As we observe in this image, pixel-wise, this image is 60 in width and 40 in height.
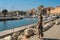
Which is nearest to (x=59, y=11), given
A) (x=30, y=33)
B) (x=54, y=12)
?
(x=54, y=12)

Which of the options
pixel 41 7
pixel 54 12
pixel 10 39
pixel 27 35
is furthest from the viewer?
pixel 54 12

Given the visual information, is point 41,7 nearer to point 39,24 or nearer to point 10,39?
point 39,24

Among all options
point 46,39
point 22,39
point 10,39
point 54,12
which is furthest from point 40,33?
point 54,12

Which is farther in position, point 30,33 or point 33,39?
point 30,33

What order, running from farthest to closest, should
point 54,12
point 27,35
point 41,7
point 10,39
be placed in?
point 54,12
point 27,35
point 41,7
point 10,39

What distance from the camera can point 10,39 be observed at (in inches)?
333

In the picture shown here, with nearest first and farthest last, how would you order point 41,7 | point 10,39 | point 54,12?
point 10,39, point 41,7, point 54,12

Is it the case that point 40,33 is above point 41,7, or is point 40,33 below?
below

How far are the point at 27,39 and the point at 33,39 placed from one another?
44cm

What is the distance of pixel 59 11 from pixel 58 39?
149m

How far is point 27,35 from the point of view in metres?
11.7

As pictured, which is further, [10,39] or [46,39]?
[46,39]

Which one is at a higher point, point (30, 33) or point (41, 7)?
point (41, 7)

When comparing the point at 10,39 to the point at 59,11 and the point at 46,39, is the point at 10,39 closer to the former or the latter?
the point at 46,39
